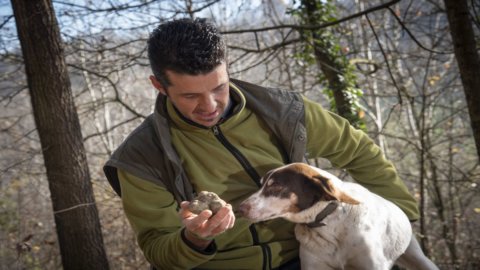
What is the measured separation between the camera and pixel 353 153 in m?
2.88

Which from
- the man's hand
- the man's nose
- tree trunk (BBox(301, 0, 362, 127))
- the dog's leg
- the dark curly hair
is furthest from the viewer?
tree trunk (BBox(301, 0, 362, 127))

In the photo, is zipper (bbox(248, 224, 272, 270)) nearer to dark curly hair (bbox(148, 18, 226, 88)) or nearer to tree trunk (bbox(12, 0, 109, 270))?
dark curly hair (bbox(148, 18, 226, 88))

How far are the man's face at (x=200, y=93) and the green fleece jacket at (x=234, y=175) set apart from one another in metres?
0.14

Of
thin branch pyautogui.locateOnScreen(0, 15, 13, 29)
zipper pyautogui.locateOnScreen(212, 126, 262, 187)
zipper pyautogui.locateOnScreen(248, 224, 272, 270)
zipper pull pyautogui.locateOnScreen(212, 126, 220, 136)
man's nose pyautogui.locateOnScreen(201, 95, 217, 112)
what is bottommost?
zipper pyautogui.locateOnScreen(248, 224, 272, 270)

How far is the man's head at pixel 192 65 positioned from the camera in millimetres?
2248

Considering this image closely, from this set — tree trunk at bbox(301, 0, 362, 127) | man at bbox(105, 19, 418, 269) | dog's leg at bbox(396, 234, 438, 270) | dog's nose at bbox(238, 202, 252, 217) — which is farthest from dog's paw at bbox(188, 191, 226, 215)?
tree trunk at bbox(301, 0, 362, 127)

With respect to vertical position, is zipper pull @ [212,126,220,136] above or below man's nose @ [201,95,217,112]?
below

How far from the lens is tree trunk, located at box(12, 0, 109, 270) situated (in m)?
3.47

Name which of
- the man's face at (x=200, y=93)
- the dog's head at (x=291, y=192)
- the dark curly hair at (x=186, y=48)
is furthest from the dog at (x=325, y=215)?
the dark curly hair at (x=186, y=48)

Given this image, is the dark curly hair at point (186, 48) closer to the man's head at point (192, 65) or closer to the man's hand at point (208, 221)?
the man's head at point (192, 65)

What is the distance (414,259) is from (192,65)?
1.91 meters

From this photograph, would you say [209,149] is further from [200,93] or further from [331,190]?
[331,190]

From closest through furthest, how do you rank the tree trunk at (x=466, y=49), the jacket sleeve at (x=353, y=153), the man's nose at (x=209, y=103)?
the man's nose at (x=209, y=103) → the jacket sleeve at (x=353, y=153) → the tree trunk at (x=466, y=49)

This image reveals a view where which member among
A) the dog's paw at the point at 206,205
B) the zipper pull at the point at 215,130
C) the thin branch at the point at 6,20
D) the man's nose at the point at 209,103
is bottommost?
the dog's paw at the point at 206,205
